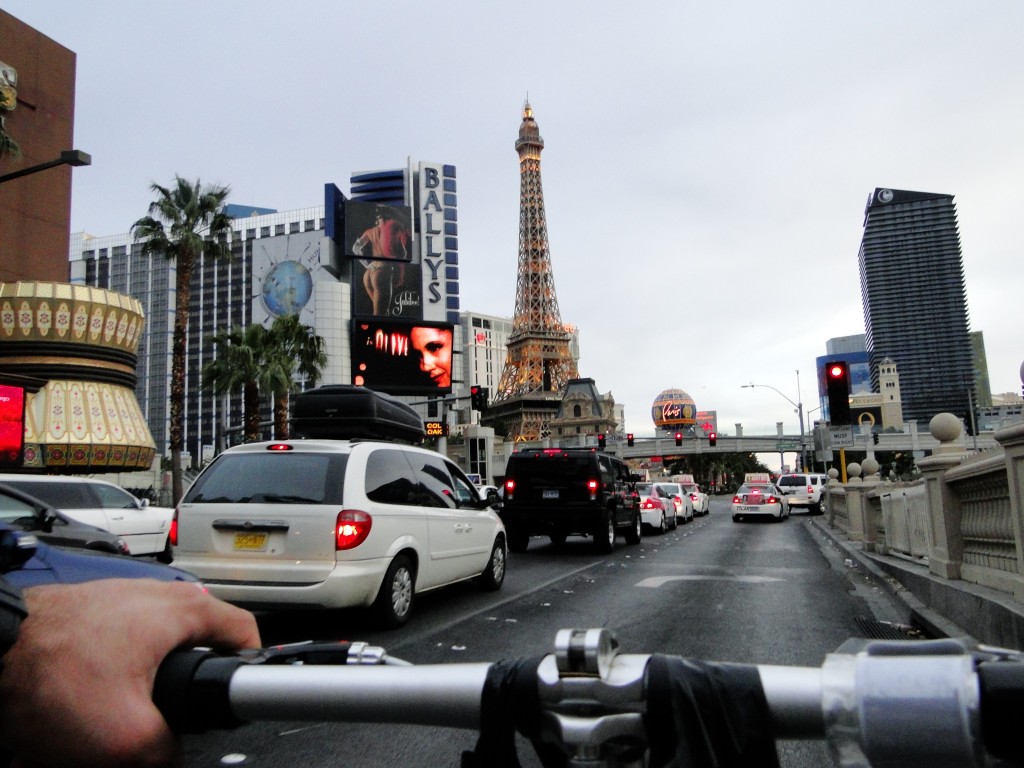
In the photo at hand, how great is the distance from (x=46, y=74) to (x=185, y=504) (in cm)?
4138

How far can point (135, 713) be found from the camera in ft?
3.29

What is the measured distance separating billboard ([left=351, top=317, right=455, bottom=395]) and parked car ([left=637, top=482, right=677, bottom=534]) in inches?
1223

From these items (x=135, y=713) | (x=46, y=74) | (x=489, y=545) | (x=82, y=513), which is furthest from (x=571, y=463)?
(x=46, y=74)

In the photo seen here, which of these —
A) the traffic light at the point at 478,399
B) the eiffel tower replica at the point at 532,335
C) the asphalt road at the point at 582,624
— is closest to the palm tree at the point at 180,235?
the traffic light at the point at 478,399

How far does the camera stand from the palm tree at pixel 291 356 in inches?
1378

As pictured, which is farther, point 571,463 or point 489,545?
point 571,463

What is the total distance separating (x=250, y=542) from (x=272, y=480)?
22.8 inches

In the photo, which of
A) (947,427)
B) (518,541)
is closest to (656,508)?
(518,541)

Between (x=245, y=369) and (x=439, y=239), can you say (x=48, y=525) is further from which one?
(x=439, y=239)

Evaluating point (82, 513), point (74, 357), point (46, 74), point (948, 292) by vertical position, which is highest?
point (948, 292)

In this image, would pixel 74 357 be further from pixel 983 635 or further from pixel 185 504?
pixel 983 635

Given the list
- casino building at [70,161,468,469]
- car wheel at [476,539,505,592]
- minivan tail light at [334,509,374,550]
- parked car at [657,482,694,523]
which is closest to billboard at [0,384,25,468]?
parked car at [657,482,694,523]

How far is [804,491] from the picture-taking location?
3522cm

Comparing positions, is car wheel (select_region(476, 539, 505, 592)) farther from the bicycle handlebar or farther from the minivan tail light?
the bicycle handlebar
